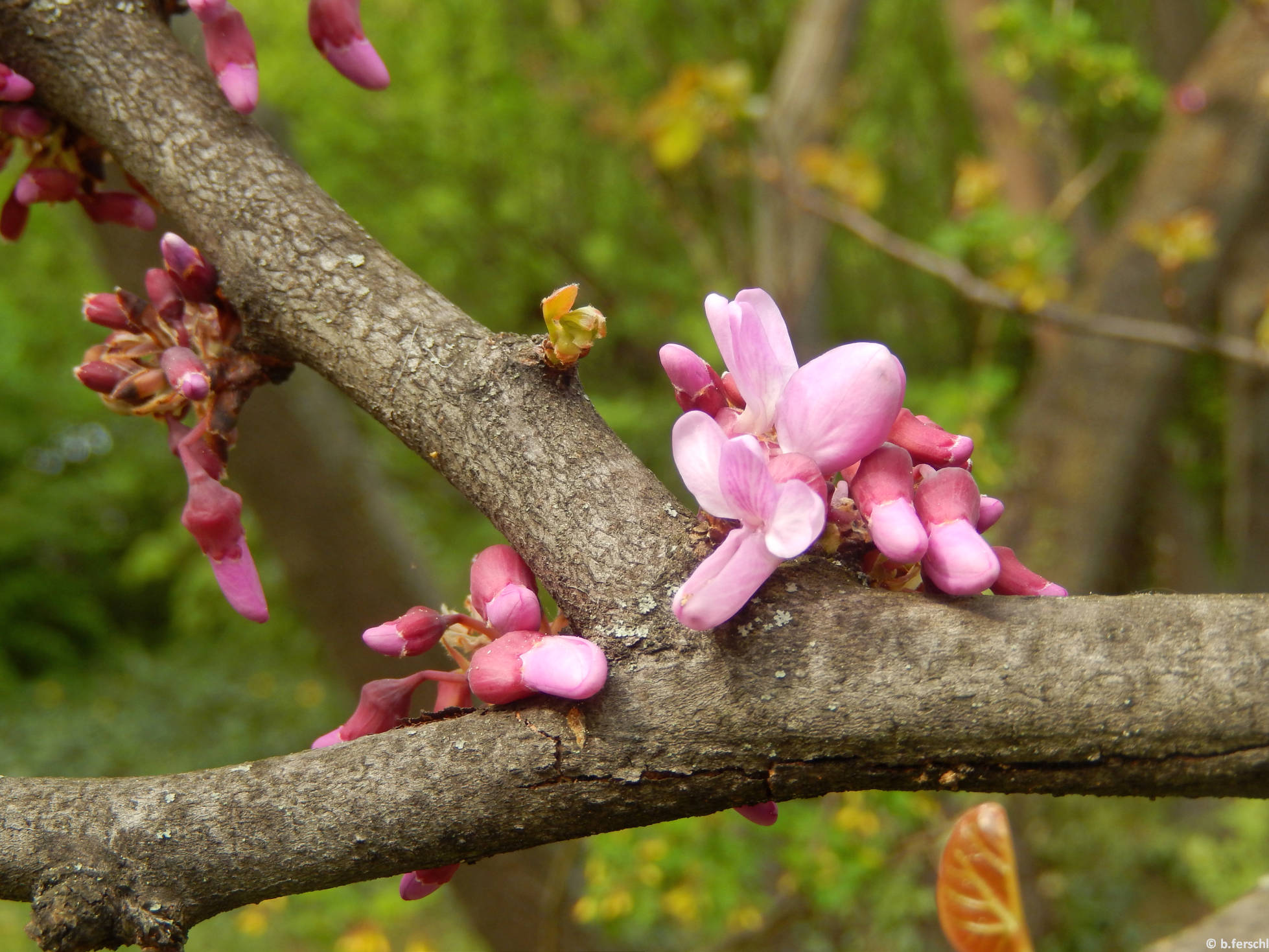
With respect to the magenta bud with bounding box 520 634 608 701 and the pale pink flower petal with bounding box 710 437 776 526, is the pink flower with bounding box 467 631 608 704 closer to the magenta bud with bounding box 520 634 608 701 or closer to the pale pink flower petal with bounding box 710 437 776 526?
the magenta bud with bounding box 520 634 608 701

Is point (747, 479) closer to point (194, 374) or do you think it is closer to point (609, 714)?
point (609, 714)

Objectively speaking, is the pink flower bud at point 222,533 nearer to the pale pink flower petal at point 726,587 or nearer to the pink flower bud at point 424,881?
the pink flower bud at point 424,881

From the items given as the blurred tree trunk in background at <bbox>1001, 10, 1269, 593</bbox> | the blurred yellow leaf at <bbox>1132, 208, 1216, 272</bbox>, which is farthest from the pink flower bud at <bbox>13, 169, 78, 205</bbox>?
the blurred tree trunk in background at <bbox>1001, 10, 1269, 593</bbox>

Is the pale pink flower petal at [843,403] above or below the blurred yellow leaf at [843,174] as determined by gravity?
above

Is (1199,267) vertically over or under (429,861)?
under

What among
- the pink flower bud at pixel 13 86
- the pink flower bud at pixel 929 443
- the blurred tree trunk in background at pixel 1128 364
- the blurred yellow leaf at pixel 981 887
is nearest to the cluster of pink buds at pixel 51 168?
the pink flower bud at pixel 13 86

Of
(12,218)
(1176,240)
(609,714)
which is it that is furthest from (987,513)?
(1176,240)

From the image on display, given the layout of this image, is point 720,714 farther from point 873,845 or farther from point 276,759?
point 873,845

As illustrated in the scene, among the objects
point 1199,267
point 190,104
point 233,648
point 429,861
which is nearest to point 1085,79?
point 1199,267
